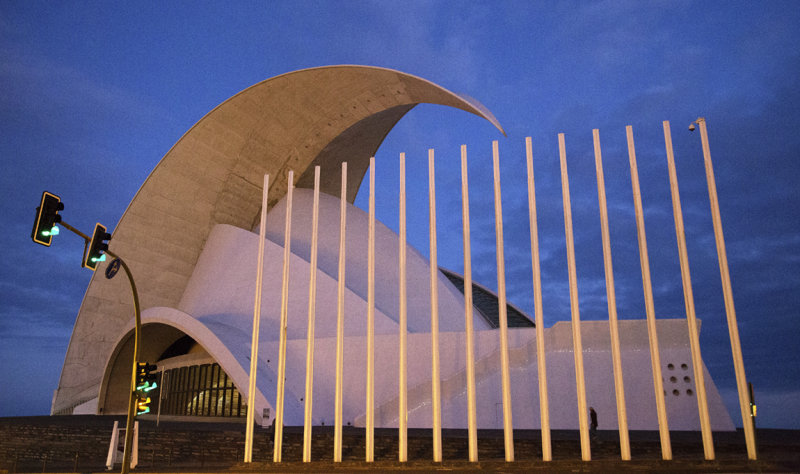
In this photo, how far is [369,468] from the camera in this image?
35.9 feet

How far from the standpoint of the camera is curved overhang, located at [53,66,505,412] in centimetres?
2623

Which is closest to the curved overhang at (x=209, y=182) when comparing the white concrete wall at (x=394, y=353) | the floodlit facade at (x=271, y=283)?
the floodlit facade at (x=271, y=283)

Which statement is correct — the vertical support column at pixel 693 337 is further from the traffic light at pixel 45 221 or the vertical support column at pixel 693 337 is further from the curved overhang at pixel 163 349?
the curved overhang at pixel 163 349

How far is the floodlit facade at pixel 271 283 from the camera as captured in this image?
19.8 metres

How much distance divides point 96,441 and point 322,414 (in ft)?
22.4

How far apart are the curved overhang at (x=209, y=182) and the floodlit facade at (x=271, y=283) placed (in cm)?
5

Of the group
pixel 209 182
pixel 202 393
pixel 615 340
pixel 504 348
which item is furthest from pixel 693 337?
pixel 209 182

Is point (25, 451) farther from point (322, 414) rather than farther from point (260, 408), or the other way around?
point (322, 414)

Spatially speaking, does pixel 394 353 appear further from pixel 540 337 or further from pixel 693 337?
pixel 693 337

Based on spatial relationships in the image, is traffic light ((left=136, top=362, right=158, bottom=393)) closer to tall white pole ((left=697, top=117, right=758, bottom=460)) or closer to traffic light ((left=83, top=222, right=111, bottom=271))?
traffic light ((left=83, top=222, right=111, bottom=271))

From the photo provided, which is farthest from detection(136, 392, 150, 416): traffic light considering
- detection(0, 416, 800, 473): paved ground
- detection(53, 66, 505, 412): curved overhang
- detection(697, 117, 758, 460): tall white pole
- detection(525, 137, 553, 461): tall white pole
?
detection(53, 66, 505, 412): curved overhang

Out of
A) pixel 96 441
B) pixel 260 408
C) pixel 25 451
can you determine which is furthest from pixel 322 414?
pixel 25 451

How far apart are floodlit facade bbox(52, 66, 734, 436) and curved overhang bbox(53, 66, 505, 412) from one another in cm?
5

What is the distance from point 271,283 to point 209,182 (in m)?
6.48
